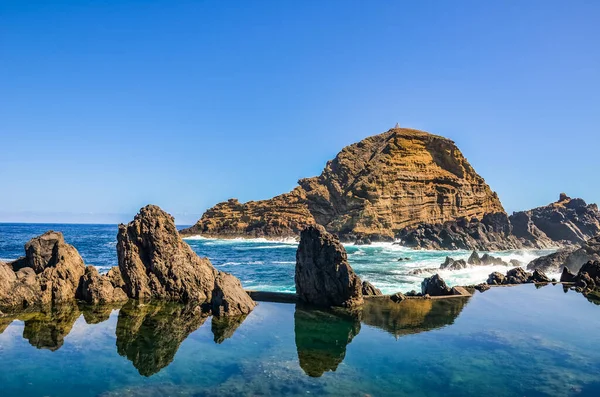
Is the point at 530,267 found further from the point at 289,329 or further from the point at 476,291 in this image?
the point at 289,329

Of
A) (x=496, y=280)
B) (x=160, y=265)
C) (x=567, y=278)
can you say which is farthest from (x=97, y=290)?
(x=567, y=278)

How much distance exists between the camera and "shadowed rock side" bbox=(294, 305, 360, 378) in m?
14.8

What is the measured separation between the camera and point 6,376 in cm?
1300

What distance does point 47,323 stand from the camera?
19.3 metres

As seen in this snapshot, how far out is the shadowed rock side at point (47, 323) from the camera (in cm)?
1679

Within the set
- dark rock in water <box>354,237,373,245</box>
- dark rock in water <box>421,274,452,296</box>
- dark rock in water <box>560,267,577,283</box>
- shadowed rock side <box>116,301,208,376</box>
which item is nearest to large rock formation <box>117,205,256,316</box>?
shadowed rock side <box>116,301,208,376</box>

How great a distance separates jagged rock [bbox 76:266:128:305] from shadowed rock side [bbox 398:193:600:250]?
67.3 m

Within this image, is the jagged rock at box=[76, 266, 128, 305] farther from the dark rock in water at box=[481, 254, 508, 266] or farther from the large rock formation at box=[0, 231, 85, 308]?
the dark rock in water at box=[481, 254, 508, 266]

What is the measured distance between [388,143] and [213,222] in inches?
2346

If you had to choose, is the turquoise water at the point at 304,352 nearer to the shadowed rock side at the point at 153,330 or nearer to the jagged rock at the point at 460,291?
the shadowed rock side at the point at 153,330

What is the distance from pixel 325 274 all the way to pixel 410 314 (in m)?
4.94

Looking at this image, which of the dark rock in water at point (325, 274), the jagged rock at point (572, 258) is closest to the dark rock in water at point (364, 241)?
Result: the jagged rock at point (572, 258)

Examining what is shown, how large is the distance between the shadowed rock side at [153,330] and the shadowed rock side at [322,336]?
15.5 ft

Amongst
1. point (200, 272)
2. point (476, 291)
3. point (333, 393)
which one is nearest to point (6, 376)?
point (333, 393)
